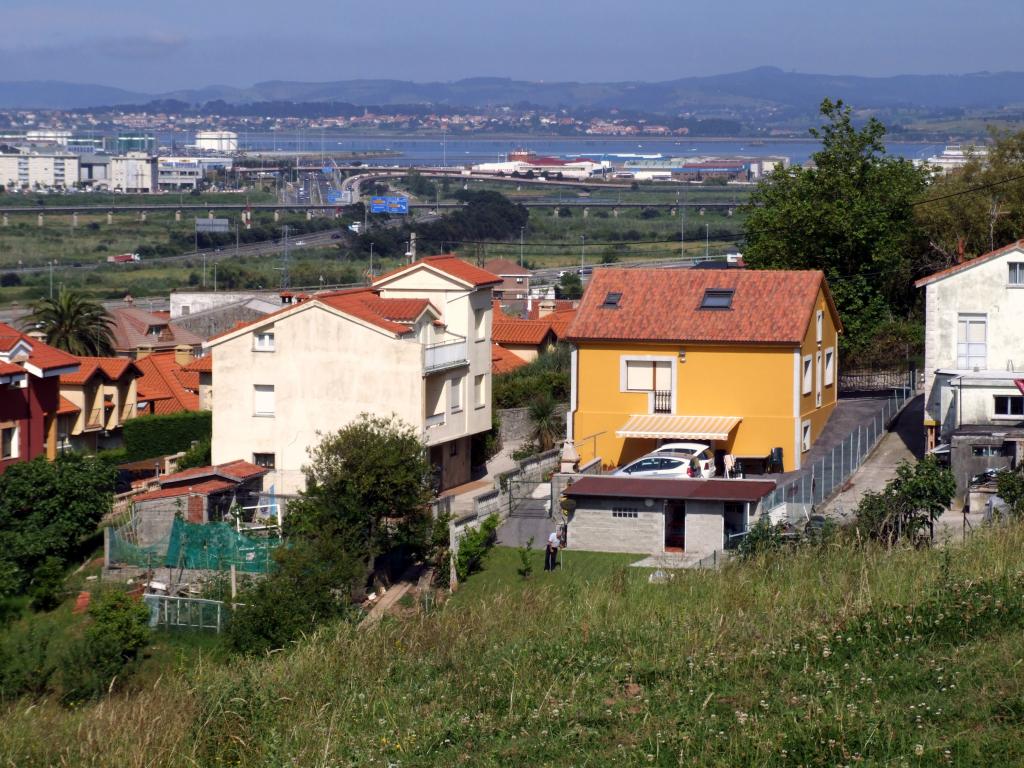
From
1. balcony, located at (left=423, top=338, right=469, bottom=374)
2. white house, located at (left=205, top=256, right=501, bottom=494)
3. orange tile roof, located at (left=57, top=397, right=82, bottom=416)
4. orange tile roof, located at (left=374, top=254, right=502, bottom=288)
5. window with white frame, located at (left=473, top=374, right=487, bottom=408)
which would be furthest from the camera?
orange tile roof, located at (left=57, top=397, right=82, bottom=416)

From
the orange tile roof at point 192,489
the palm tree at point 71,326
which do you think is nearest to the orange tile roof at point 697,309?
→ the orange tile roof at point 192,489

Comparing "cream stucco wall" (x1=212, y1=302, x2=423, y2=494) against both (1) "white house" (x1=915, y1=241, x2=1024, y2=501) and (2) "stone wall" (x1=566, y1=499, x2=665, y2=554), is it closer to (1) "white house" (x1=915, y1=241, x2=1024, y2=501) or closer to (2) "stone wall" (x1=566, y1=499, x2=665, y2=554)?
(2) "stone wall" (x1=566, y1=499, x2=665, y2=554)

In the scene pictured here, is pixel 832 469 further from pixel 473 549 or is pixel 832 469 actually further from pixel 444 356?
pixel 444 356

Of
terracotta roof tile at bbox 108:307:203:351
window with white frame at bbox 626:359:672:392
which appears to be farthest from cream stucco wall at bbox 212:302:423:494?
terracotta roof tile at bbox 108:307:203:351

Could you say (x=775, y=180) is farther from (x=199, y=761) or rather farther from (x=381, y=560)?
(x=199, y=761)

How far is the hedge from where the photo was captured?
123 feet

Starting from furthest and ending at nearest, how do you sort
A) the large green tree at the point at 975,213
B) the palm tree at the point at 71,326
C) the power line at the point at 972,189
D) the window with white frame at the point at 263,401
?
the palm tree at the point at 71,326 < the power line at the point at 972,189 < the large green tree at the point at 975,213 < the window with white frame at the point at 263,401

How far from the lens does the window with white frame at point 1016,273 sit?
27.1 metres

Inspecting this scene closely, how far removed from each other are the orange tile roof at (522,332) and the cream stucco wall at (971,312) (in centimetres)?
1772

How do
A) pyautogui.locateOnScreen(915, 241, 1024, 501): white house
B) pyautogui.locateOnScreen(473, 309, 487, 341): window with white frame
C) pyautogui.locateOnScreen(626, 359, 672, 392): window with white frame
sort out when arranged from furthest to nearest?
pyautogui.locateOnScreen(473, 309, 487, 341): window with white frame → pyautogui.locateOnScreen(626, 359, 672, 392): window with white frame → pyautogui.locateOnScreen(915, 241, 1024, 501): white house

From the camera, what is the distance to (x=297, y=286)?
90188mm

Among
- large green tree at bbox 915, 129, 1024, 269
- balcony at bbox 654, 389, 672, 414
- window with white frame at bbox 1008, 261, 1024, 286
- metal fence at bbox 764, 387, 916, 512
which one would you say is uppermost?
large green tree at bbox 915, 129, 1024, 269

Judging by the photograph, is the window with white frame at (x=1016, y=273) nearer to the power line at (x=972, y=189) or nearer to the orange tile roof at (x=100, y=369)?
the power line at (x=972, y=189)

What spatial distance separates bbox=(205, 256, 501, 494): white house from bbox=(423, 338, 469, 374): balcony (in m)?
0.03
